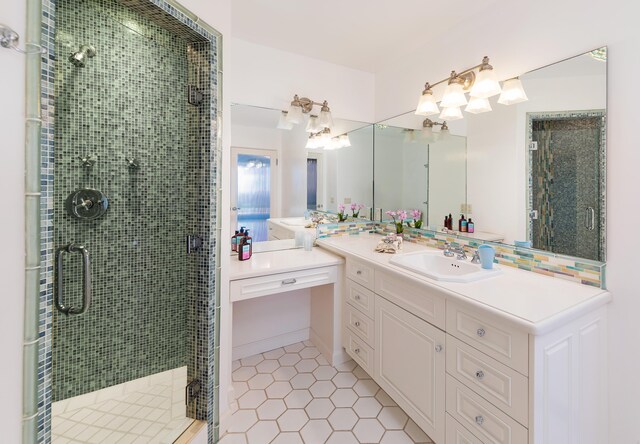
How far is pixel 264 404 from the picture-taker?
1.72m

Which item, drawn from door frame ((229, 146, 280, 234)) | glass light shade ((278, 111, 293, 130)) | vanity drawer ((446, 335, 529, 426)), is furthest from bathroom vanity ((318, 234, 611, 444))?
glass light shade ((278, 111, 293, 130))

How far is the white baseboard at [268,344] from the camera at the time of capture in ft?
7.21

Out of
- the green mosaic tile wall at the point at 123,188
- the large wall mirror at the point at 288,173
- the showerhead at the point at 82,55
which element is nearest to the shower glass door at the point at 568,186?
the large wall mirror at the point at 288,173

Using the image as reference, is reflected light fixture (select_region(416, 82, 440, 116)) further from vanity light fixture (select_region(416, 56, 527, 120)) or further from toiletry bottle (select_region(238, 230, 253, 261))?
toiletry bottle (select_region(238, 230, 253, 261))

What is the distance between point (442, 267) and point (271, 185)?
4.53 feet

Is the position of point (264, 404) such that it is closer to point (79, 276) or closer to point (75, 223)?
point (79, 276)

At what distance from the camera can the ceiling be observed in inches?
65.9

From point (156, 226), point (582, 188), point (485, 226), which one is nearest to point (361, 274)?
point (485, 226)

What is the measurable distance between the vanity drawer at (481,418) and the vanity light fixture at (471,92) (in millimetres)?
1495

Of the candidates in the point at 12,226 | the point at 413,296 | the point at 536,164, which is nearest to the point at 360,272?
the point at 413,296

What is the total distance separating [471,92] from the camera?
5.42 ft

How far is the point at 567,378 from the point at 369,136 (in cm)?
217

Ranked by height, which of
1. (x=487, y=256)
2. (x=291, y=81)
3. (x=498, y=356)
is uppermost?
(x=291, y=81)

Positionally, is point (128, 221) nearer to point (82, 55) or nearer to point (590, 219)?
point (82, 55)
